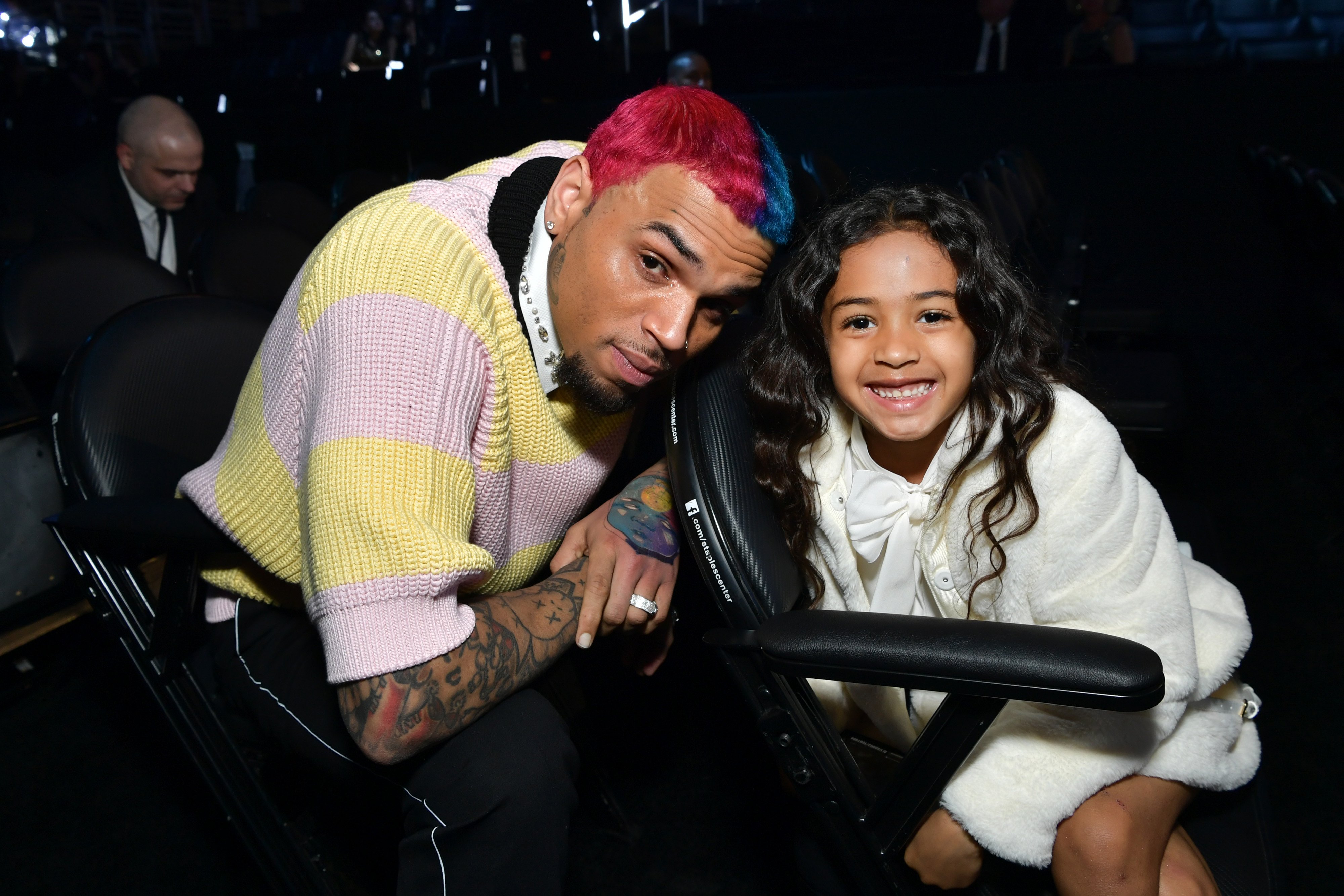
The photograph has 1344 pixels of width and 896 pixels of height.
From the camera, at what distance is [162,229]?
360 centimetres

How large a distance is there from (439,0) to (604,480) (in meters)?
9.51

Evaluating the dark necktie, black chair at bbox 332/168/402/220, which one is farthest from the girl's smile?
black chair at bbox 332/168/402/220

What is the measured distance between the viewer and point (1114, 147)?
5328mm

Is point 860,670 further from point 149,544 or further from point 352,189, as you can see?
point 352,189

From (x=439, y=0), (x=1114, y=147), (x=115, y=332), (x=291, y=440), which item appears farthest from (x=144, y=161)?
(x=439, y=0)

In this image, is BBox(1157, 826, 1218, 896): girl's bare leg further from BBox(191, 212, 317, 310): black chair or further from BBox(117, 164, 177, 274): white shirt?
BBox(117, 164, 177, 274): white shirt

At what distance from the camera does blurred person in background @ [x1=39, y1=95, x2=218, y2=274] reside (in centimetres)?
338

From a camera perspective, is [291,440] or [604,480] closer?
[291,440]

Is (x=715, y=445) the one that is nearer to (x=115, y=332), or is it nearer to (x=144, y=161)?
(x=115, y=332)

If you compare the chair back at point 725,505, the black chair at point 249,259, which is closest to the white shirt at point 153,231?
the black chair at point 249,259

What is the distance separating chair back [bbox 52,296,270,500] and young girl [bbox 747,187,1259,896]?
851 millimetres

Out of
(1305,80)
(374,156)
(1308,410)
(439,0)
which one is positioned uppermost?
(439,0)

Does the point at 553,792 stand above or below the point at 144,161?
below

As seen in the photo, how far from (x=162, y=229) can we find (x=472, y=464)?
3.27 meters
